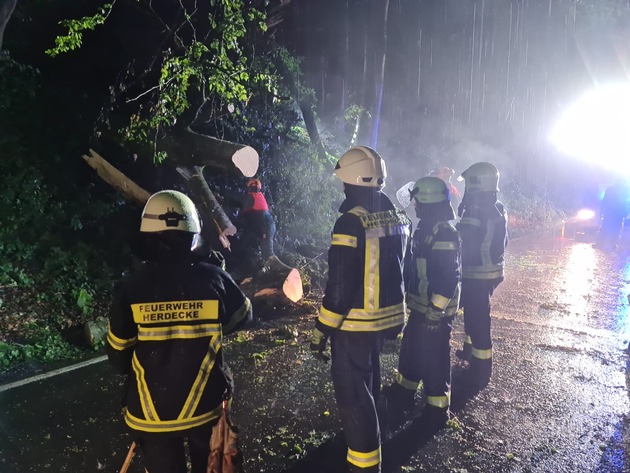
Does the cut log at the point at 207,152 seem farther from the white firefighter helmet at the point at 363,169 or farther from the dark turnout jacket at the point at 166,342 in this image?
the dark turnout jacket at the point at 166,342

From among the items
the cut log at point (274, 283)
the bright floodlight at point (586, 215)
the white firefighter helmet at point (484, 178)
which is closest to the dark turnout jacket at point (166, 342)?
the white firefighter helmet at point (484, 178)

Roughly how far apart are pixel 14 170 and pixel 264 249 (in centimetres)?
450

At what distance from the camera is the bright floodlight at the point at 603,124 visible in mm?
21984

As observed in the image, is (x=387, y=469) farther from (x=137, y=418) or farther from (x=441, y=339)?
(x=137, y=418)

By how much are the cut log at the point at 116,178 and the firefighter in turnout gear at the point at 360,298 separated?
210 inches

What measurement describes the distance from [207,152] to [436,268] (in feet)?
16.3

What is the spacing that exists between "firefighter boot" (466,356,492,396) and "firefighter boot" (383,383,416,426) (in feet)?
2.83

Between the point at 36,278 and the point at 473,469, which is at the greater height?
the point at 36,278

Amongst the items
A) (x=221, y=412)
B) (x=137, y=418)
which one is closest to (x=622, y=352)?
(x=221, y=412)

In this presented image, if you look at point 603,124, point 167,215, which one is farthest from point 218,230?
point 603,124

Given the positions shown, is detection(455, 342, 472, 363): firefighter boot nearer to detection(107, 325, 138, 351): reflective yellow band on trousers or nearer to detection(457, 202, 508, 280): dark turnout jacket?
detection(457, 202, 508, 280): dark turnout jacket

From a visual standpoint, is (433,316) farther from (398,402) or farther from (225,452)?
(225,452)

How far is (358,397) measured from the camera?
284 cm

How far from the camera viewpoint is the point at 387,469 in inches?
121
